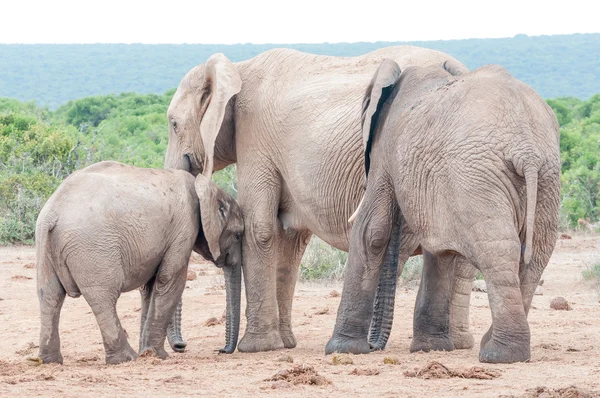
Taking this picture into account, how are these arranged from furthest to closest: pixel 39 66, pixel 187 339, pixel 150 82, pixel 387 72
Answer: pixel 39 66, pixel 150 82, pixel 187 339, pixel 387 72

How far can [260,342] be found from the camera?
789 centimetres

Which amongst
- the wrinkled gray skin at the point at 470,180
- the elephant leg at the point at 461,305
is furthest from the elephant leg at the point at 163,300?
the elephant leg at the point at 461,305

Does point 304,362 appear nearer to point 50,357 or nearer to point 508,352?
point 508,352

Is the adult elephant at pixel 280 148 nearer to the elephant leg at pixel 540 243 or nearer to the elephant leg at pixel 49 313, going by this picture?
the elephant leg at pixel 540 243

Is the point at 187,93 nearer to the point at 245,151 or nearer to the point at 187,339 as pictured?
the point at 245,151

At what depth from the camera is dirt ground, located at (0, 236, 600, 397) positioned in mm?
5355

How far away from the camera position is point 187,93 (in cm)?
832

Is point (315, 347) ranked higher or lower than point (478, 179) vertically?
lower

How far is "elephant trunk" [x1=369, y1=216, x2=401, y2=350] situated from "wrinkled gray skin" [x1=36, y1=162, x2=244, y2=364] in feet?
3.35

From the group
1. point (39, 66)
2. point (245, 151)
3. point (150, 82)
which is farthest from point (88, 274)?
point (39, 66)

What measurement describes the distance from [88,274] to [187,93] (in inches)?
77.4

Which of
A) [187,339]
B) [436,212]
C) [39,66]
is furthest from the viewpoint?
[39,66]

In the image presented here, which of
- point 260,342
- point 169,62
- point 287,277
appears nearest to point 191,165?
point 287,277

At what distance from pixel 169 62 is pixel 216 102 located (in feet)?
373
